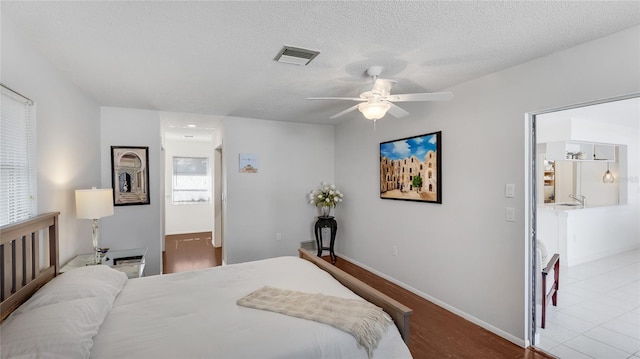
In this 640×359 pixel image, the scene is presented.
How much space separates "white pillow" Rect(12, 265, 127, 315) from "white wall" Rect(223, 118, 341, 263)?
2.32 m

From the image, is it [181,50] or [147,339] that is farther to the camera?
[181,50]

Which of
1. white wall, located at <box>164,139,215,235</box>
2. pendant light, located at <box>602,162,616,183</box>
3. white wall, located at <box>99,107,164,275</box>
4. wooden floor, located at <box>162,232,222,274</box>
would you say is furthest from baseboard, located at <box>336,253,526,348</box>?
Result: white wall, located at <box>164,139,215,235</box>

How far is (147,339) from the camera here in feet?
4.70

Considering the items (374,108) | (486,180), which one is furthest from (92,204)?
(486,180)

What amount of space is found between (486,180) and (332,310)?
1.95 metres

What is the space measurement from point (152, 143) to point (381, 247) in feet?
11.5

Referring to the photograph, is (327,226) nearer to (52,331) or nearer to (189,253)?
(189,253)

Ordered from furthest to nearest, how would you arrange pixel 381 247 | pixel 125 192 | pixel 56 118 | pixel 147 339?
pixel 381 247, pixel 125 192, pixel 56 118, pixel 147 339

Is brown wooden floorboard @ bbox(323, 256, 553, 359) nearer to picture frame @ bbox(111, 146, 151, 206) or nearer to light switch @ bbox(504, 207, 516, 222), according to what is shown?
light switch @ bbox(504, 207, 516, 222)

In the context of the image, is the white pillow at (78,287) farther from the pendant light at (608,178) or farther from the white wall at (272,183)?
the pendant light at (608,178)

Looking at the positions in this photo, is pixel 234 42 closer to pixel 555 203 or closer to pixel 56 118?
pixel 56 118

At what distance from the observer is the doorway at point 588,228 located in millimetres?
2410

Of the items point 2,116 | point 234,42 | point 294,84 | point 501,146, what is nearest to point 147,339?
point 2,116

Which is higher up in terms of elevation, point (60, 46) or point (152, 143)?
point (60, 46)
